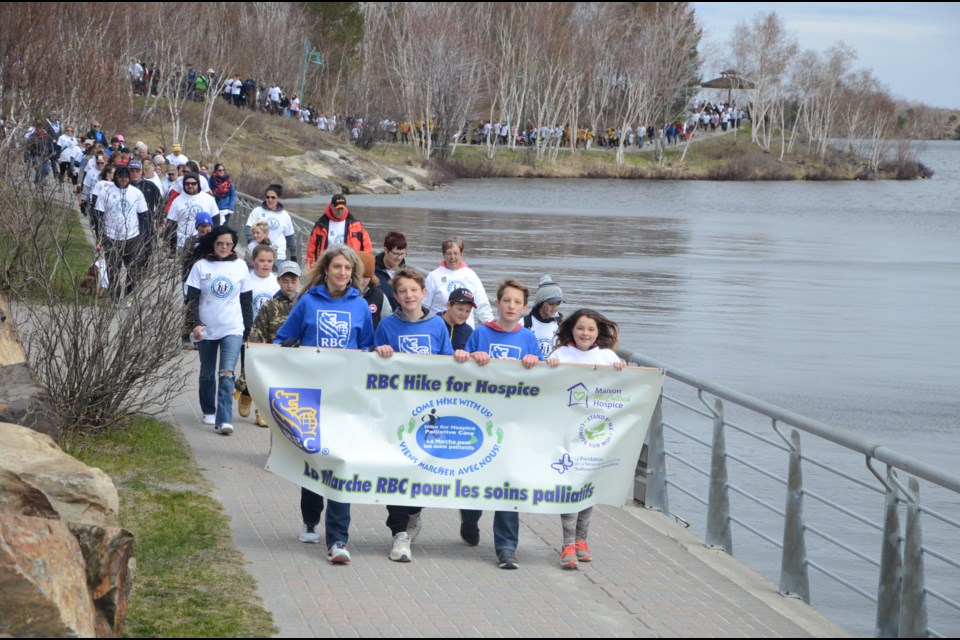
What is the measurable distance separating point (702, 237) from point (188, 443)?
3942 cm

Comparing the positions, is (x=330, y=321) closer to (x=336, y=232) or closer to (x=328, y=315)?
(x=328, y=315)

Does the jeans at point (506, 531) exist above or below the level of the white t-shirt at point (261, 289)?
below

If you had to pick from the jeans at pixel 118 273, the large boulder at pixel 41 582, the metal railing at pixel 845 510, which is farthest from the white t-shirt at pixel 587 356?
the jeans at pixel 118 273

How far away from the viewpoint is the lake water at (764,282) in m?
19.5

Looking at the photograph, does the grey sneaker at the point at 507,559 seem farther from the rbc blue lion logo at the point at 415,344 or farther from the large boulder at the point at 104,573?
the large boulder at the point at 104,573

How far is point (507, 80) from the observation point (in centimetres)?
9706

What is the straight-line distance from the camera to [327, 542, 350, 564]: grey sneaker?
304 inches

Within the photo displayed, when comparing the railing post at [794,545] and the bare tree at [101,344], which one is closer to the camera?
the railing post at [794,545]

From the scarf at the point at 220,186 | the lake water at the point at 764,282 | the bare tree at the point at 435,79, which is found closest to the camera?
the lake water at the point at 764,282

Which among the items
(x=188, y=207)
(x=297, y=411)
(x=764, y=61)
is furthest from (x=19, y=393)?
(x=764, y=61)

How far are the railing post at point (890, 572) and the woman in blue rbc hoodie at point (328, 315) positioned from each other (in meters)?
3.10

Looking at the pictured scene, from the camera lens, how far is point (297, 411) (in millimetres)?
8008

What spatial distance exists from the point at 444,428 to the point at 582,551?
43.0 inches

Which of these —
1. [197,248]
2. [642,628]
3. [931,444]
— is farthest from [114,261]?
[931,444]
